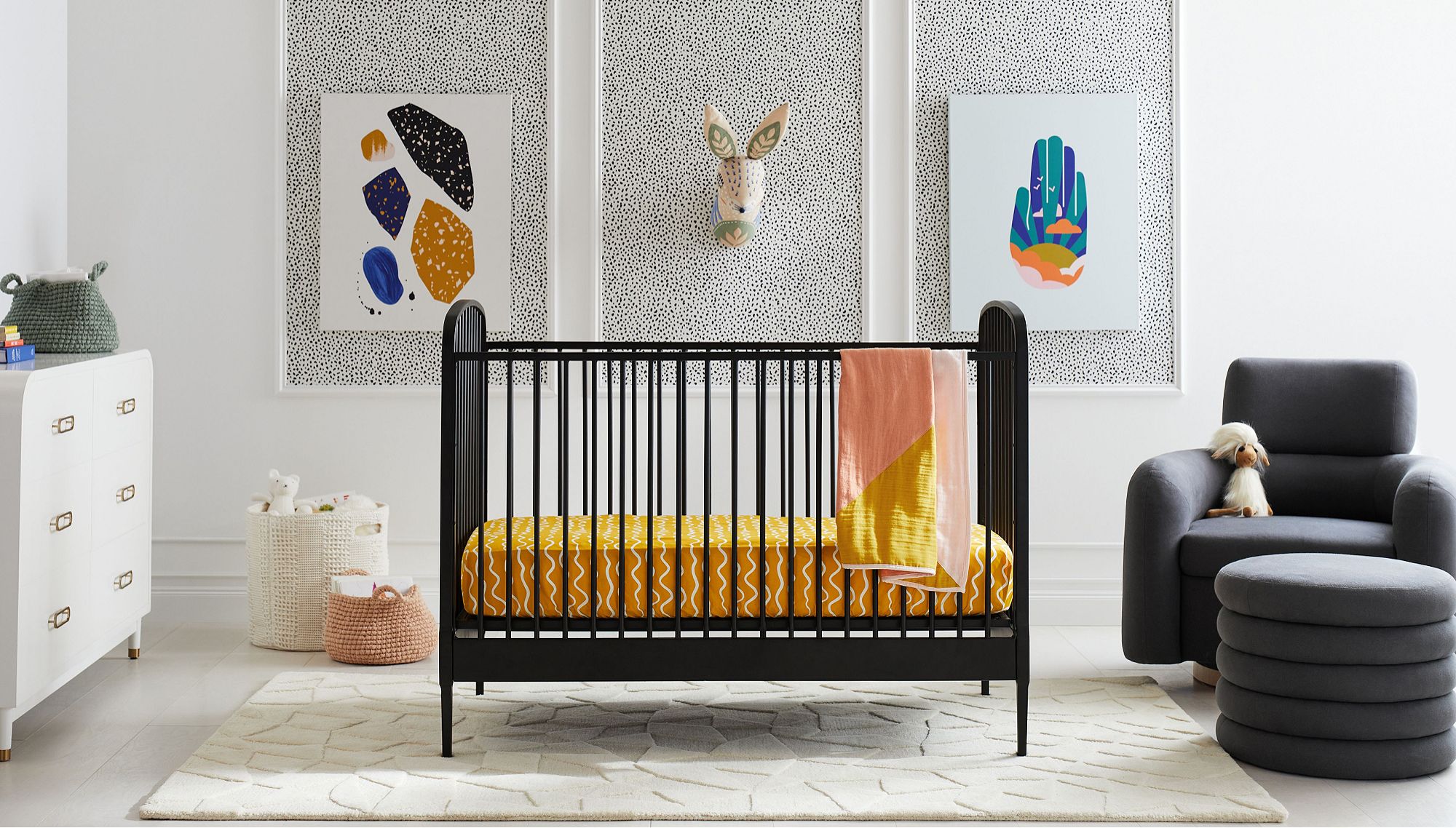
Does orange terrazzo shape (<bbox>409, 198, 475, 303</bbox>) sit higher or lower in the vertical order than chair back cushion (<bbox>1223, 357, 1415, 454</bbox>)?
higher

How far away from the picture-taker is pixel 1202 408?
3875 millimetres

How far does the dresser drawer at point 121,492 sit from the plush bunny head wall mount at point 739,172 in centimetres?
175

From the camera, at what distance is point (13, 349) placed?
2.66m

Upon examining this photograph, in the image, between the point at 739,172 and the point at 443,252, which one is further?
the point at 443,252

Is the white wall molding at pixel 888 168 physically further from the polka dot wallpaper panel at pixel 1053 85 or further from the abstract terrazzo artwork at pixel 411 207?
the abstract terrazzo artwork at pixel 411 207

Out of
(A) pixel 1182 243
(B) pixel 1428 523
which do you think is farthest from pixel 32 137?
(B) pixel 1428 523

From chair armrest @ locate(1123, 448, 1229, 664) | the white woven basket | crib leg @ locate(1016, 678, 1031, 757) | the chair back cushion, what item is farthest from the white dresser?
the chair back cushion

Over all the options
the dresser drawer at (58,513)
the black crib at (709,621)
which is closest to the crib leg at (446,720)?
the black crib at (709,621)

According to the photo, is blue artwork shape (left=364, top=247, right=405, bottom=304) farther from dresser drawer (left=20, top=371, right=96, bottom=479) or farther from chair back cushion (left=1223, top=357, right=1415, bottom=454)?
chair back cushion (left=1223, top=357, right=1415, bottom=454)

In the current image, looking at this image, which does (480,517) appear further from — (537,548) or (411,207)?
(411,207)

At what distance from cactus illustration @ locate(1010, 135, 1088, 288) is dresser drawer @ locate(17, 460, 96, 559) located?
2.67 m

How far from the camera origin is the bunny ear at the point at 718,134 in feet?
11.2

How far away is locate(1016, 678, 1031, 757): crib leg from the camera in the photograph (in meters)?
2.56

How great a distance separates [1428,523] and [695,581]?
1.75m
